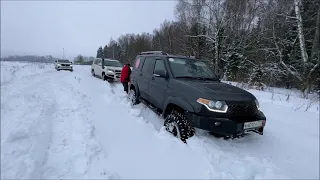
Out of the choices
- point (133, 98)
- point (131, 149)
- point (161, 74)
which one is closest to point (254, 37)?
point (133, 98)

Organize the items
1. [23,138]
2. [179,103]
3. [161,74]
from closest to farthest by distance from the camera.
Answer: [23,138] → [179,103] → [161,74]

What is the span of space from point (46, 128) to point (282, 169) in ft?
13.9

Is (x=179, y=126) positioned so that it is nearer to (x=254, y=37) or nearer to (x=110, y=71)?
(x=110, y=71)

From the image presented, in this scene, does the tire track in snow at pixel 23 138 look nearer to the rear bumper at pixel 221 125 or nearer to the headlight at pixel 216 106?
the rear bumper at pixel 221 125

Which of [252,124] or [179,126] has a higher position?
[252,124]

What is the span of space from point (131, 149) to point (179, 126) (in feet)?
3.35

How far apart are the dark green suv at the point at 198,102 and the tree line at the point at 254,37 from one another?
9737 mm

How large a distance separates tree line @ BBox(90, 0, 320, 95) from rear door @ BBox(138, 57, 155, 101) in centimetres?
903

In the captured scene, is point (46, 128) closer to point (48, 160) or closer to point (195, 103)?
point (48, 160)

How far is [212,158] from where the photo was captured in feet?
12.0

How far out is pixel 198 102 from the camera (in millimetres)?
4004

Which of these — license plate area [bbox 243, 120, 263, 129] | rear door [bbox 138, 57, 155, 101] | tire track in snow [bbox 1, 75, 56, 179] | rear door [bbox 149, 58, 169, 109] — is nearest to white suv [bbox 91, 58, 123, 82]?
rear door [bbox 138, 57, 155, 101]

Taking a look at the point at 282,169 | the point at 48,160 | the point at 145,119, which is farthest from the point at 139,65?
the point at 282,169

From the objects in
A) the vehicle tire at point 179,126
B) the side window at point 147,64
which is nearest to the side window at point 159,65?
the side window at point 147,64
